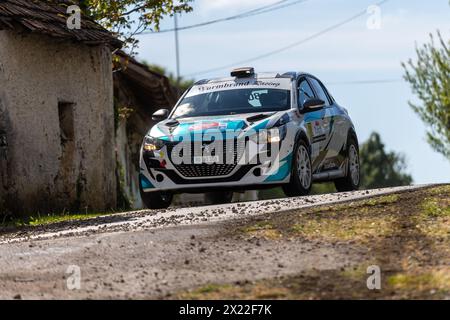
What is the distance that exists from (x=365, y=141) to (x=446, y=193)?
397 ft

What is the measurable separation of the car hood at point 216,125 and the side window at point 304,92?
3.00ft

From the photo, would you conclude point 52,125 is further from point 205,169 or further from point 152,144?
point 205,169

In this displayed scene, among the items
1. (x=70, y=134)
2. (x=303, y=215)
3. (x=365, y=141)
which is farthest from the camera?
(x=365, y=141)

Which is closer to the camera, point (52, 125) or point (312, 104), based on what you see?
point (312, 104)

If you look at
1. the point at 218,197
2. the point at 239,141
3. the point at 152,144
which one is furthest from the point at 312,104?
the point at 218,197

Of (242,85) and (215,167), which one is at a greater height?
(242,85)

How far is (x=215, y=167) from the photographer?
1558cm

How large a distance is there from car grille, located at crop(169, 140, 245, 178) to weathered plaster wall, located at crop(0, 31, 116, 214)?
184 inches

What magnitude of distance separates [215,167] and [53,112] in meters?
6.43

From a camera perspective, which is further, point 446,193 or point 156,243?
point 446,193

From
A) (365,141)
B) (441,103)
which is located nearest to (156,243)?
(441,103)
